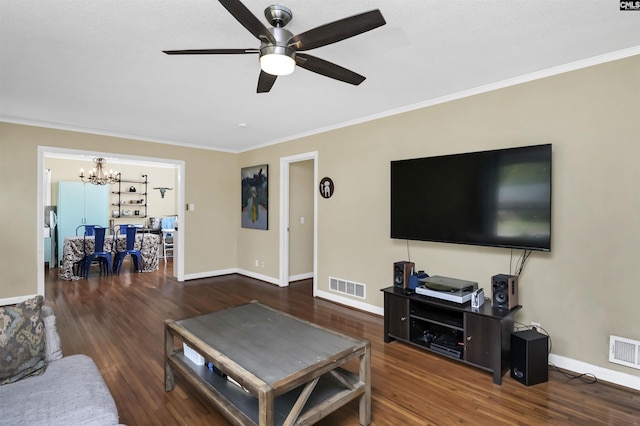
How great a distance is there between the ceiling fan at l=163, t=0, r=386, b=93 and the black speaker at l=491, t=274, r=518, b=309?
212 centimetres

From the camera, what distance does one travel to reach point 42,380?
5.51 ft

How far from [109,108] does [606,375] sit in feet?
17.9

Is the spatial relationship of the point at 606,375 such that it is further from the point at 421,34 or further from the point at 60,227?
the point at 60,227

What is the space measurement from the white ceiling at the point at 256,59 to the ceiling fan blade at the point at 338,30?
0.91ft

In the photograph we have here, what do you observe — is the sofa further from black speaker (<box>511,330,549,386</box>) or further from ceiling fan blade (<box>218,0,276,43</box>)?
black speaker (<box>511,330,549,386</box>)

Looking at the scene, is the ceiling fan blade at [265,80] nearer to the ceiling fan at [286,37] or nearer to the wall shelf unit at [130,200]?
the ceiling fan at [286,37]

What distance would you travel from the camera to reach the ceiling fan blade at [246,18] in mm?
1423

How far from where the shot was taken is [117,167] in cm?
866

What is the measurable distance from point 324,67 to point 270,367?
1827 mm

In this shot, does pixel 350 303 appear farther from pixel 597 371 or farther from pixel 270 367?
pixel 270 367

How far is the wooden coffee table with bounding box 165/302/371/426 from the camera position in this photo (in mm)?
A: 1657

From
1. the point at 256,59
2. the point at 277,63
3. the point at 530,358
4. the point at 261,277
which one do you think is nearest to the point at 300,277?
the point at 261,277

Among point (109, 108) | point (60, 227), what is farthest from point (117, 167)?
point (109, 108)

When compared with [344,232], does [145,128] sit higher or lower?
higher
